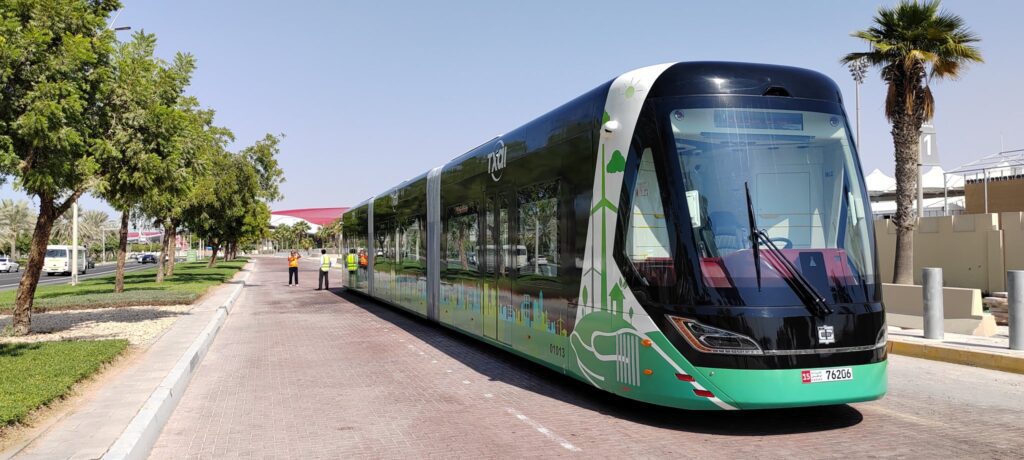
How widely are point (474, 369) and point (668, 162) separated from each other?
15.8ft

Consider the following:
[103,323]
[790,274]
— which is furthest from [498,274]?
[103,323]

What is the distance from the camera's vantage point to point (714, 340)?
607cm

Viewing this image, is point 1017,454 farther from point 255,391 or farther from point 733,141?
point 255,391

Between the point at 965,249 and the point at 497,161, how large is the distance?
1872 centimetres

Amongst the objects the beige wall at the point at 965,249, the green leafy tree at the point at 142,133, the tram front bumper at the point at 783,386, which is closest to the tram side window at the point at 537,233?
the tram front bumper at the point at 783,386

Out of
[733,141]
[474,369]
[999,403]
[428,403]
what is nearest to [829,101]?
[733,141]

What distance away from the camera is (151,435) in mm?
6512

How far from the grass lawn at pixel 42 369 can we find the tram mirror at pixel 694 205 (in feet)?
20.3

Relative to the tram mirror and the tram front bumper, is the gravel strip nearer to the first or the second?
the tram mirror

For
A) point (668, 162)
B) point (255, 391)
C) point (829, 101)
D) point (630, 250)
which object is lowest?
point (255, 391)

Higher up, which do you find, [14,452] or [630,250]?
[630,250]

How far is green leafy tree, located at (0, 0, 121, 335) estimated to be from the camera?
11.1m

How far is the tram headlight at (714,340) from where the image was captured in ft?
19.7

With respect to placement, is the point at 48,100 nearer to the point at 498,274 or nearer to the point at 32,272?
the point at 32,272
